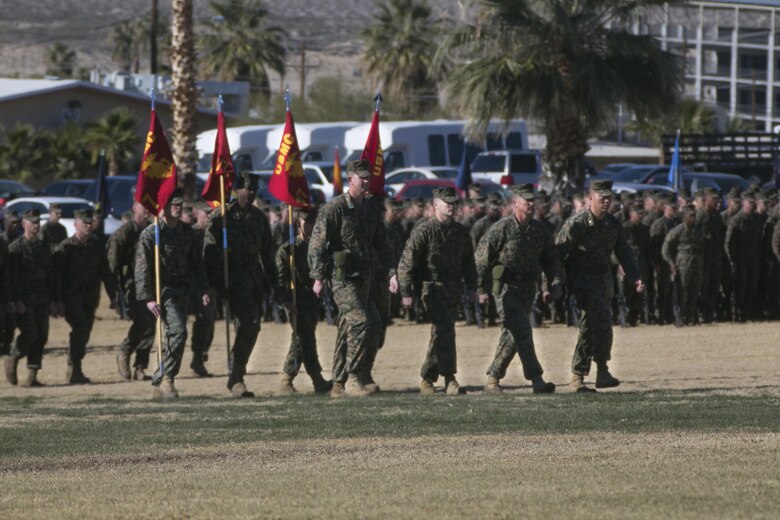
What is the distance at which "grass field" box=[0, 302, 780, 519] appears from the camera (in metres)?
7.80

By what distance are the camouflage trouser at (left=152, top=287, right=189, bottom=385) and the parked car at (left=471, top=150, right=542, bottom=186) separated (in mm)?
24334

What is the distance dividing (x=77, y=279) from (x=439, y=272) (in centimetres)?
507

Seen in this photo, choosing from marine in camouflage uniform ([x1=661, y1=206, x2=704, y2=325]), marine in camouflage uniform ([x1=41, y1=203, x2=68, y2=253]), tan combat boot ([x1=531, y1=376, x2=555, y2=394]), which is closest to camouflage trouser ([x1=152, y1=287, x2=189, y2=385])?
tan combat boot ([x1=531, y1=376, x2=555, y2=394])

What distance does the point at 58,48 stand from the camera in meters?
106

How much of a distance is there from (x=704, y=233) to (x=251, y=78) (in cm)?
5376

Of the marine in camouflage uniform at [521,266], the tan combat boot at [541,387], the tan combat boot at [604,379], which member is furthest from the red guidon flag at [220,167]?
the tan combat boot at [604,379]

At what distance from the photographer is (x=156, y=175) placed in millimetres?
14984

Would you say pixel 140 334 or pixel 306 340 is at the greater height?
pixel 306 340

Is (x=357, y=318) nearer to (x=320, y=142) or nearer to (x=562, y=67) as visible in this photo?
(x=562, y=67)

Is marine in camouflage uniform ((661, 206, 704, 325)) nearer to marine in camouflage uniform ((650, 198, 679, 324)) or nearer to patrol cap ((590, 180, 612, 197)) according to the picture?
marine in camouflage uniform ((650, 198, 679, 324))

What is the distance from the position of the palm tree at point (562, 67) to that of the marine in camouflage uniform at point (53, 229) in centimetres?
978

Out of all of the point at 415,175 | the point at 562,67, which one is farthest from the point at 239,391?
the point at 415,175

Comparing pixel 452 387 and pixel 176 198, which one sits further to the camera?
pixel 176 198

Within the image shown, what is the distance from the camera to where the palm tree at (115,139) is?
48.6 metres
